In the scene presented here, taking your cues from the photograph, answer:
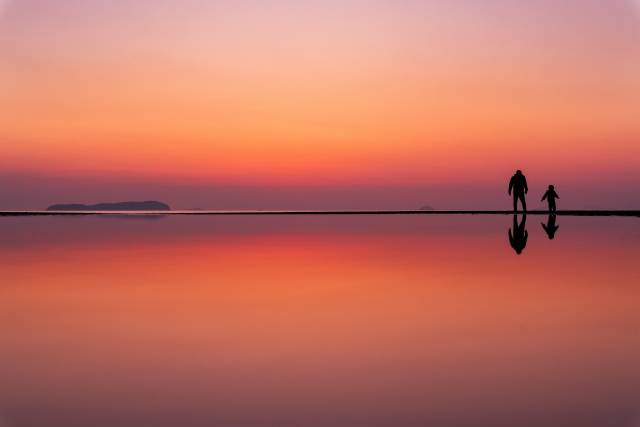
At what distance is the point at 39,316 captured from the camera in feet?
31.8

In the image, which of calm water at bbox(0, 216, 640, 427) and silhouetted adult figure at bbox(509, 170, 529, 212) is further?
silhouetted adult figure at bbox(509, 170, 529, 212)

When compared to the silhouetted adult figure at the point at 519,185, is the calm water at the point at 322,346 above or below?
below

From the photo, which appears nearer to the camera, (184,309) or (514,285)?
(184,309)

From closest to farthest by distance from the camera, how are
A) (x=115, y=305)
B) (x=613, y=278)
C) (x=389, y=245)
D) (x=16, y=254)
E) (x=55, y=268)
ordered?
(x=115, y=305) → (x=613, y=278) → (x=55, y=268) → (x=16, y=254) → (x=389, y=245)

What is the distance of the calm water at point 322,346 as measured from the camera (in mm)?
5648

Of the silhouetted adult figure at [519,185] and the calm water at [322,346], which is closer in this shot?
the calm water at [322,346]

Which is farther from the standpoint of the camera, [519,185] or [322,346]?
[519,185]

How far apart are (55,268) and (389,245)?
10302 millimetres

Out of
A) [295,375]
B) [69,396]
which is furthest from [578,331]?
[69,396]

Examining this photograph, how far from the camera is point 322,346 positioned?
7.77 meters

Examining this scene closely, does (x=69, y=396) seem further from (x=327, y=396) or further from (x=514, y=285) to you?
(x=514, y=285)

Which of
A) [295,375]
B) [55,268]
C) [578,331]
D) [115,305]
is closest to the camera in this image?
[295,375]

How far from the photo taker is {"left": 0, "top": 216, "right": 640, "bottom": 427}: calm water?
5648 millimetres

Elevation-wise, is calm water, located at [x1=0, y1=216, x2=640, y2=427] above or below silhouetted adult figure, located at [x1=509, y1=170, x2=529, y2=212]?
below
